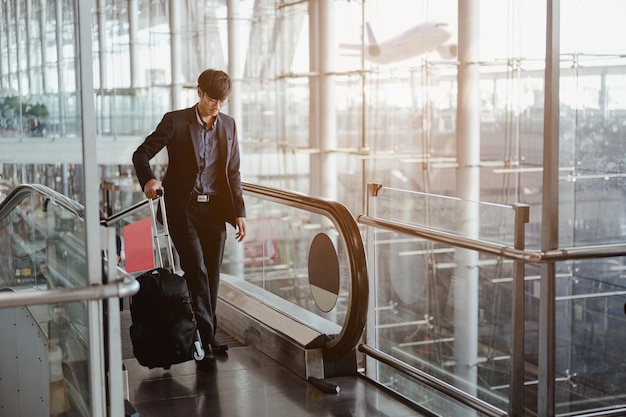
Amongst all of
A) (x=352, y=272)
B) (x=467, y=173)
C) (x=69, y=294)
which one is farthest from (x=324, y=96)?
(x=69, y=294)

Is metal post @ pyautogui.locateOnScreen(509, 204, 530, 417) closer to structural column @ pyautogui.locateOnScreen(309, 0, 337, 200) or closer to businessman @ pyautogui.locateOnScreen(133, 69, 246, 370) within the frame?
businessman @ pyautogui.locateOnScreen(133, 69, 246, 370)

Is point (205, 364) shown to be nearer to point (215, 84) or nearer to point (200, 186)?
point (200, 186)

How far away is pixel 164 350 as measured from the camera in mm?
4215

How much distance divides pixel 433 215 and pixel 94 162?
177 cm

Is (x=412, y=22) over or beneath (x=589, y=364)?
over

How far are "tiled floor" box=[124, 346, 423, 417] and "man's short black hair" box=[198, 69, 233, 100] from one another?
1423 mm

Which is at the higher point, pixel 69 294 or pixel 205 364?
pixel 69 294

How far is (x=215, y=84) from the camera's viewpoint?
446 centimetres

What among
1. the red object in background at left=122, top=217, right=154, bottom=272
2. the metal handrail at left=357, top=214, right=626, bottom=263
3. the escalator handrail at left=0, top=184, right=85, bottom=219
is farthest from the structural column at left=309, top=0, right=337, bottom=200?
the metal handrail at left=357, top=214, right=626, bottom=263

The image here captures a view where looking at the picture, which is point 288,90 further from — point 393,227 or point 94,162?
point 94,162

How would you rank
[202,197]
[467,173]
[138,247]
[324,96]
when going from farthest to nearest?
[324,96] → [467,173] → [138,247] → [202,197]

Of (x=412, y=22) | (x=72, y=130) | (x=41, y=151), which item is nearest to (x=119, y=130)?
(x=412, y=22)

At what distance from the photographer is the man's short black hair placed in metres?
4.46

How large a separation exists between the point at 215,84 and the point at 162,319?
1176mm
